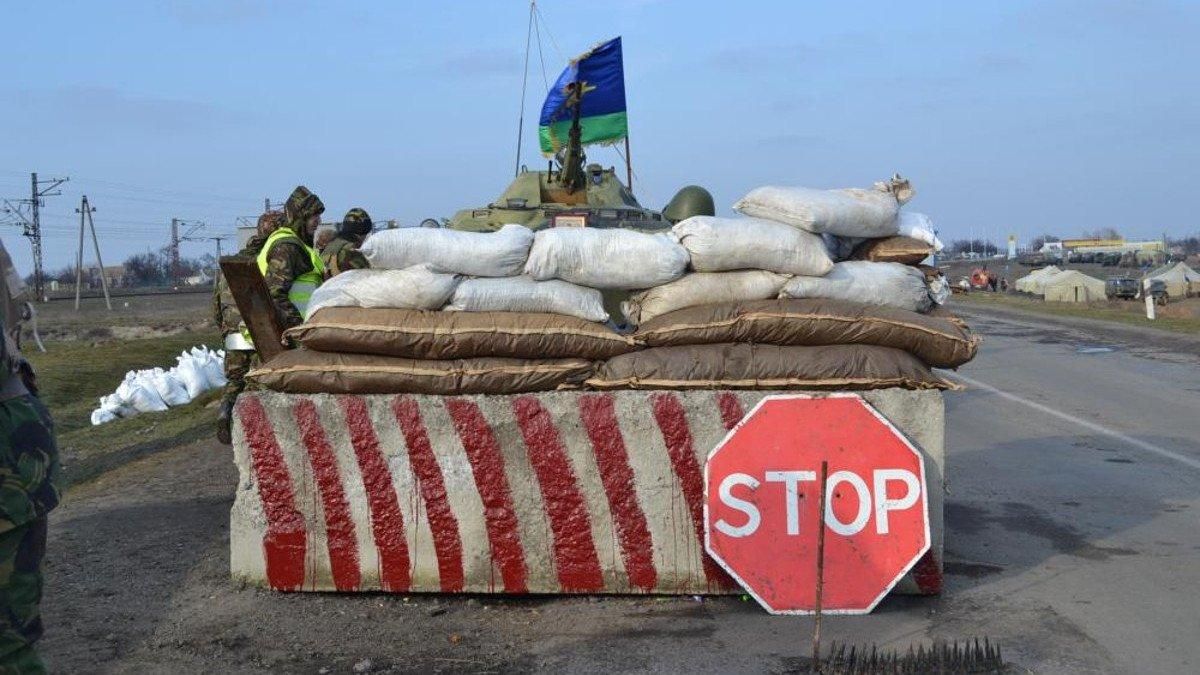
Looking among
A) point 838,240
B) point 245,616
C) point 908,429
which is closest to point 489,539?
point 245,616

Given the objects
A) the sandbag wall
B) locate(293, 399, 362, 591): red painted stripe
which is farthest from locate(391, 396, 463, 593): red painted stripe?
locate(293, 399, 362, 591): red painted stripe

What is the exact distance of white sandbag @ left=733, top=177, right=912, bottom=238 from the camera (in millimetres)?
5836

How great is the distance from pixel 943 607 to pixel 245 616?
2.91 m

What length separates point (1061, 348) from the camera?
20.1 meters

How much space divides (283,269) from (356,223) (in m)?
1.30

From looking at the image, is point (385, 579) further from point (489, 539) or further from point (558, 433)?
point (558, 433)

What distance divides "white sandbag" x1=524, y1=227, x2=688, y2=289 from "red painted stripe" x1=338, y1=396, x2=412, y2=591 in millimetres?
1010

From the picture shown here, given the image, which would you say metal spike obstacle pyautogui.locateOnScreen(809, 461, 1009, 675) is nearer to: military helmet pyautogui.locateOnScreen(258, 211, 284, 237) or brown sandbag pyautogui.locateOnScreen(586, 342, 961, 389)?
brown sandbag pyautogui.locateOnScreen(586, 342, 961, 389)

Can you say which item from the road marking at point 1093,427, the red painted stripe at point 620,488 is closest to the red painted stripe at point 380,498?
the red painted stripe at point 620,488

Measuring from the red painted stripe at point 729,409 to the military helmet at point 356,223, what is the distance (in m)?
4.15

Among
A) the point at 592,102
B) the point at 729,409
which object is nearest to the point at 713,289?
the point at 729,409

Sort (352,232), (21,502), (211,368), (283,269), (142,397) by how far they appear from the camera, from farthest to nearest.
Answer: (211,368)
(142,397)
(352,232)
(283,269)
(21,502)

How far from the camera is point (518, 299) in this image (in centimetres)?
562

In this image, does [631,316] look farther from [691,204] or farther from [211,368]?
[211,368]
